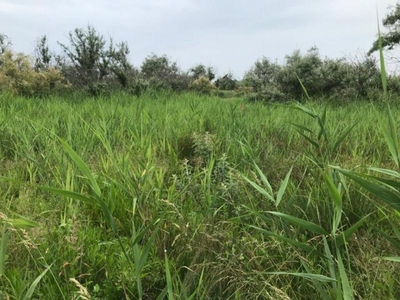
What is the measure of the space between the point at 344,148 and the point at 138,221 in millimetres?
2091

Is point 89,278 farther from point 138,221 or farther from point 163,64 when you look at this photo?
point 163,64

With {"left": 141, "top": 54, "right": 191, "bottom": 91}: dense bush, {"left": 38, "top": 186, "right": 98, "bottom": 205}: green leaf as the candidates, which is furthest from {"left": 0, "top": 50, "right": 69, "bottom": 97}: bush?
{"left": 38, "top": 186, "right": 98, "bottom": 205}: green leaf

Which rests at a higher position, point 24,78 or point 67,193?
point 24,78

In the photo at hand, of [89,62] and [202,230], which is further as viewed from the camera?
[89,62]

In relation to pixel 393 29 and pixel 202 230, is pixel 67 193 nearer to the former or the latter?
pixel 202 230

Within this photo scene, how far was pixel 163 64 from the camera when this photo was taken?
14609 millimetres

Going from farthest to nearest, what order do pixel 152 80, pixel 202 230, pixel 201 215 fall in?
pixel 152 80
pixel 201 215
pixel 202 230

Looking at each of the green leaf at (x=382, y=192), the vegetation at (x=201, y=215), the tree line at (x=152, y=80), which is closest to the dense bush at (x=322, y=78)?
the tree line at (x=152, y=80)

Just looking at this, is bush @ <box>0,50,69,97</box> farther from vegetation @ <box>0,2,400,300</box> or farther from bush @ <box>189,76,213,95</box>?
vegetation @ <box>0,2,400,300</box>

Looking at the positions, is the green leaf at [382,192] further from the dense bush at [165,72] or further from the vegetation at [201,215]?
the dense bush at [165,72]

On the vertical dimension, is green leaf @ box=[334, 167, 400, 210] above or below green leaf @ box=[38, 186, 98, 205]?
above

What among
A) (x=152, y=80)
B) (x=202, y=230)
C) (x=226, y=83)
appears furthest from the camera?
(x=226, y=83)

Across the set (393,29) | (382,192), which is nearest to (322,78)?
(393,29)

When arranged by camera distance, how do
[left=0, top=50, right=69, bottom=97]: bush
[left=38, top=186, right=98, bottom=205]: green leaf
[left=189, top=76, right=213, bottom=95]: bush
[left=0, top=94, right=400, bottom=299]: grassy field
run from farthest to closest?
[left=189, top=76, right=213, bottom=95]: bush
[left=0, top=50, right=69, bottom=97]: bush
[left=0, top=94, right=400, bottom=299]: grassy field
[left=38, top=186, right=98, bottom=205]: green leaf
